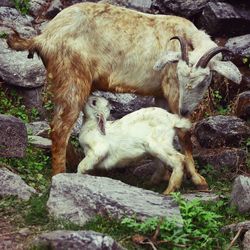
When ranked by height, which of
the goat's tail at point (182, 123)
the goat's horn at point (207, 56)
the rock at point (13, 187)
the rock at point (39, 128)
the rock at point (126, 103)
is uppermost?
the goat's horn at point (207, 56)

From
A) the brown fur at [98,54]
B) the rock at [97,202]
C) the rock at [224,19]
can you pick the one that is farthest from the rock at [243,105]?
the rock at [97,202]

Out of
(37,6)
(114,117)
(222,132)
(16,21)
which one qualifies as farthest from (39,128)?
(37,6)

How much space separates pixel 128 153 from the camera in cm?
715

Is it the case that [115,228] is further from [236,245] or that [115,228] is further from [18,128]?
[18,128]

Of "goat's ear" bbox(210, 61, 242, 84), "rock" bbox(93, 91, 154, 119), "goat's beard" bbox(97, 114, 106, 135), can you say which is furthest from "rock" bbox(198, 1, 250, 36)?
"goat's beard" bbox(97, 114, 106, 135)

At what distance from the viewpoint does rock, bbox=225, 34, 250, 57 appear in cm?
1102

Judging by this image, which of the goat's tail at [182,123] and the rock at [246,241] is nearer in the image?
the rock at [246,241]

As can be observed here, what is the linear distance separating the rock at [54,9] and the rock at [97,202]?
6777mm

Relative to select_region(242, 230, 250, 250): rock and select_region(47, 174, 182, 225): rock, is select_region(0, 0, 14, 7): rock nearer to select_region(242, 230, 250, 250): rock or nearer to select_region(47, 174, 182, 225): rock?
select_region(47, 174, 182, 225): rock

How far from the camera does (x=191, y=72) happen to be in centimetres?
762

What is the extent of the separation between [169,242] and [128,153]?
166cm

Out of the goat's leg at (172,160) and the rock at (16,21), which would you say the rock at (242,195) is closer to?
the goat's leg at (172,160)

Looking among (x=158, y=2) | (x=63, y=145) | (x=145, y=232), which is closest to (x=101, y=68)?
(x=63, y=145)

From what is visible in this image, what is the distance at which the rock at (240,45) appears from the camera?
1102 cm
